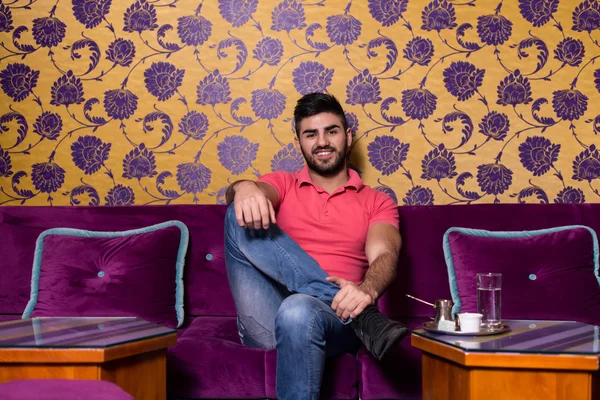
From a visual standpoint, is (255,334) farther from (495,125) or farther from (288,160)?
(495,125)

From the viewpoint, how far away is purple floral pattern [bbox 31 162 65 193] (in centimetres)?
277

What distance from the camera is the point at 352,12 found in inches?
107

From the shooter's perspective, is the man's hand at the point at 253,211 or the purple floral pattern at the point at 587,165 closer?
the man's hand at the point at 253,211

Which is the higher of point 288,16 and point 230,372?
point 288,16

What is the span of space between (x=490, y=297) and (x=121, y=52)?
181cm

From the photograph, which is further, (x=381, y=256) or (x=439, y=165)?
(x=439, y=165)

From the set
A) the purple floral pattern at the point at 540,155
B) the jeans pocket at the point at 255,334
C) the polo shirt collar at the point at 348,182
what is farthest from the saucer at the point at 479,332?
the purple floral pattern at the point at 540,155

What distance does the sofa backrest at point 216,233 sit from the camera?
7.95ft

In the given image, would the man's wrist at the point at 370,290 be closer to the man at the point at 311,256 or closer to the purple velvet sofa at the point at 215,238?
the man at the point at 311,256

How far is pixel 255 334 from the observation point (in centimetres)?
201

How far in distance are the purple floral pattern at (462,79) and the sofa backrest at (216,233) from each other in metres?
0.51

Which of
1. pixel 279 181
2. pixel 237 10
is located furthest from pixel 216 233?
pixel 237 10

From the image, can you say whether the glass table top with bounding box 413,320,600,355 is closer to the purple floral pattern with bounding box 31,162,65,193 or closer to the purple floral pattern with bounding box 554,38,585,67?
→ the purple floral pattern with bounding box 554,38,585,67

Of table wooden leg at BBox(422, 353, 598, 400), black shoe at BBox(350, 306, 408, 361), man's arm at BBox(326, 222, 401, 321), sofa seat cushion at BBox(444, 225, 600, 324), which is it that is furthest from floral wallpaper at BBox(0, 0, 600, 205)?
table wooden leg at BBox(422, 353, 598, 400)
